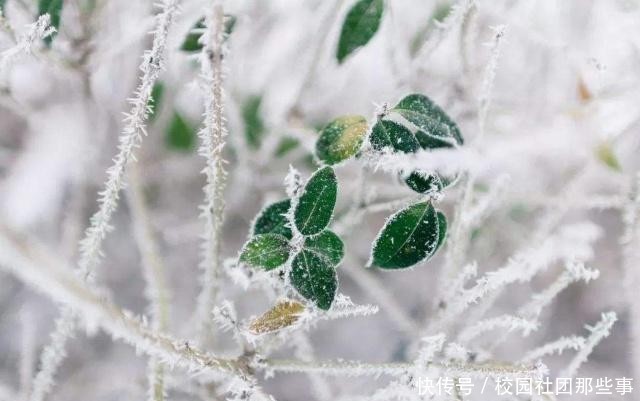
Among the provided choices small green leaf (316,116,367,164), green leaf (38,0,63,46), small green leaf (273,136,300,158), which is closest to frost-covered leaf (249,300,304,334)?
small green leaf (316,116,367,164)

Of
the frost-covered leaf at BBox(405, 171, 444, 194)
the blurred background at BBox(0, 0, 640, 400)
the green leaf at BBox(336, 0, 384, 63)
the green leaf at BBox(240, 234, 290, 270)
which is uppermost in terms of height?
the green leaf at BBox(336, 0, 384, 63)

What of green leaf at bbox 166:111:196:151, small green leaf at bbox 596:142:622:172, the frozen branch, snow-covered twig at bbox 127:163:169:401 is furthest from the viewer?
green leaf at bbox 166:111:196:151

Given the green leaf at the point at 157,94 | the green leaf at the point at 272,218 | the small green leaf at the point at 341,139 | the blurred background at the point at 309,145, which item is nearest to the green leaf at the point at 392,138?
the small green leaf at the point at 341,139

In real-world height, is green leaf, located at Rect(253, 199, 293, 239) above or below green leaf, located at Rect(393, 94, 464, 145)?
below

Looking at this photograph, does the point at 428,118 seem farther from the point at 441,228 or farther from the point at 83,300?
the point at 83,300

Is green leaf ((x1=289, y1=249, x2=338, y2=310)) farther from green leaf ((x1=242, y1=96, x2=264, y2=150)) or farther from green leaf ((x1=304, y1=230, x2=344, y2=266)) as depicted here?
green leaf ((x1=242, y1=96, x2=264, y2=150))

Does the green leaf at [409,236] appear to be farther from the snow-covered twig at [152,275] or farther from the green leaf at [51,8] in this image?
the green leaf at [51,8]

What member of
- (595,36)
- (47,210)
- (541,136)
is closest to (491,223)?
(541,136)
